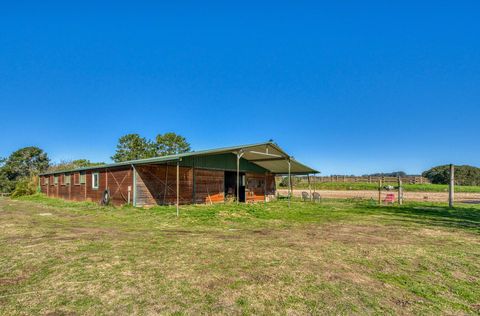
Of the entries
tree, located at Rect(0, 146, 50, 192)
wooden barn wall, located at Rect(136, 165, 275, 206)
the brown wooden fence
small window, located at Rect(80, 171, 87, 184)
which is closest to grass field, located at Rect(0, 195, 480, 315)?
wooden barn wall, located at Rect(136, 165, 275, 206)

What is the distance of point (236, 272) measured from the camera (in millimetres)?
4504

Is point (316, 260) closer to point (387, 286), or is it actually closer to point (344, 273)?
point (344, 273)

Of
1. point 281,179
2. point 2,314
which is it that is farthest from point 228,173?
point 281,179

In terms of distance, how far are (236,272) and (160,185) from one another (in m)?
13.1

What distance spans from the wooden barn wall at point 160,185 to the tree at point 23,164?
3468 centimetres

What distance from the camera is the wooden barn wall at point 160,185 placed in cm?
1605

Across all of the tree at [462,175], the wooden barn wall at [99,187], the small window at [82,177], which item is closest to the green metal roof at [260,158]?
the small window at [82,177]

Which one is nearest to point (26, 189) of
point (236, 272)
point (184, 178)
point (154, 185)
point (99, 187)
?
point (99, 187)

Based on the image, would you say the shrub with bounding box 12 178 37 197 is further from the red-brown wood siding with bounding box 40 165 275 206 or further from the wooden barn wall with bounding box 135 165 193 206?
the wooden barn wall with bounding box 135 165 193 206

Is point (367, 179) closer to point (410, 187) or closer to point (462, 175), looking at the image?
point (410, 187)

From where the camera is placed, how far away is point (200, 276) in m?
4.30

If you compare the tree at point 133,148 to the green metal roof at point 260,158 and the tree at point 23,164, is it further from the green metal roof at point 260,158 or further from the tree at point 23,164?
the green metal roof at point 260,158

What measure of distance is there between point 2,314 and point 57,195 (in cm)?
2583

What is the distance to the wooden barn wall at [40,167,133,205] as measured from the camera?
16641 millimetres
